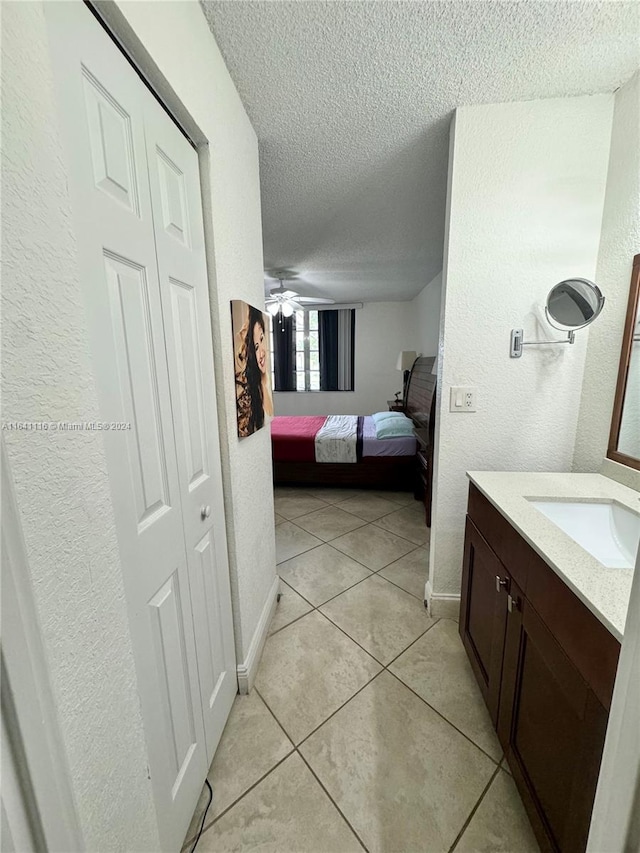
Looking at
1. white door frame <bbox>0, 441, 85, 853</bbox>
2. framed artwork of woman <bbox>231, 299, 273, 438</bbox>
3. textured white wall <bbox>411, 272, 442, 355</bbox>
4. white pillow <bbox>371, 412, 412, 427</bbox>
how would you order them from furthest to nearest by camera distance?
textured white wall <bbox>411, 272, 442, 355</bbox>
white pillow <bbox>371, 412, 412, 427</bbox>
framed artwork of woman <bbox>231, 299, 273, 438</bbox>
white door frame <bbox>0, 441, 85, 853</bbox>

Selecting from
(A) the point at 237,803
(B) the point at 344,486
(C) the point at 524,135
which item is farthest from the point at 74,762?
(B) the point at 344,486

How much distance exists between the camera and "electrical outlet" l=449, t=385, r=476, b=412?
1629 mm

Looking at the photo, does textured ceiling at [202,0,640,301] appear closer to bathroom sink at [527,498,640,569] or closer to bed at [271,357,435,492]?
bathroom sink at [527,498,640,569]

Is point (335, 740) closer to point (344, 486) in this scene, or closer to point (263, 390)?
point (263, 390)

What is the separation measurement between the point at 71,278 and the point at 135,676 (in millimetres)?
788

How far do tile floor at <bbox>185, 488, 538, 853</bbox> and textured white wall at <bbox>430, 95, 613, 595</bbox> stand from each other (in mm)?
695

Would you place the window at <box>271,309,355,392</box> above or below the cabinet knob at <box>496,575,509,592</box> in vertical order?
above

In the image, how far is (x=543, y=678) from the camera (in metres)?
0.87

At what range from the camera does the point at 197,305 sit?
1.04 m

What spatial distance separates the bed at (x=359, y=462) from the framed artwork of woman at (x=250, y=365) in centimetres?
198

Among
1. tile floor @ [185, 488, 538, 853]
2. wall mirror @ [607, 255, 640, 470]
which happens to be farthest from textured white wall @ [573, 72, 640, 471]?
tile floor @ [185, 488, 538, 853]

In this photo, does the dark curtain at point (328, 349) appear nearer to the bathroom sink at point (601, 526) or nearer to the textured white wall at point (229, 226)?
the textured white wall at point (229, 226)

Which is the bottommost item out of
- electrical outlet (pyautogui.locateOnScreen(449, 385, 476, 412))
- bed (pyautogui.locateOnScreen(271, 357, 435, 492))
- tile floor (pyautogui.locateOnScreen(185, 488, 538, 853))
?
tile floor (pyautogui.locateOnScreen(185, 488, 538, 853))

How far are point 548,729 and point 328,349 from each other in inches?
218
